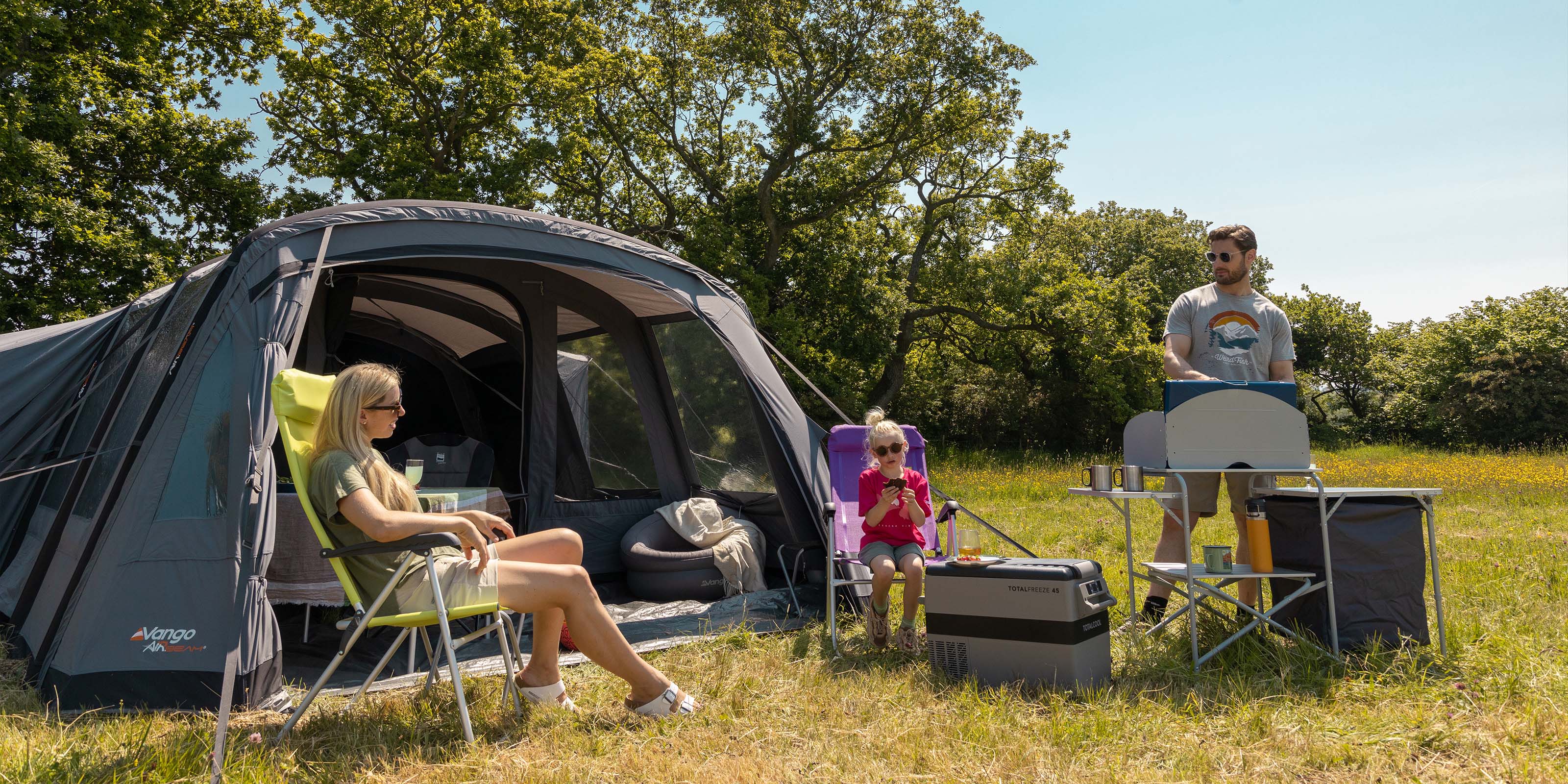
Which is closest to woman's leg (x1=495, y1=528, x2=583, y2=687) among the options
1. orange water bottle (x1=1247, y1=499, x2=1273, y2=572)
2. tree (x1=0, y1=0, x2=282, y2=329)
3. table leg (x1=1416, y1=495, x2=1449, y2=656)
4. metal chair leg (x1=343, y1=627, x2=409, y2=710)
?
metal chair leg (x1=343, y1=627, x2=409, y2=710)

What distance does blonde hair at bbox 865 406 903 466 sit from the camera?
12.0 feet

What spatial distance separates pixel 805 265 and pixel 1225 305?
10600 millimetres

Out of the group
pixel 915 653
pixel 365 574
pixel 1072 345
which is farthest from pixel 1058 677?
pixel 1072 345

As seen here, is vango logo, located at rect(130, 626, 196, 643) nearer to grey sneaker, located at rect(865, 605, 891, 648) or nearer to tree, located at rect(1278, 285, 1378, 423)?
grey sneaker, located at rect(865, 605, 891, 648)

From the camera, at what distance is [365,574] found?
2676 mm

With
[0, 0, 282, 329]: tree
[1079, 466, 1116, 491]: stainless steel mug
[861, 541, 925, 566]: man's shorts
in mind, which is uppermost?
[0, 0, 282, 329]: tree

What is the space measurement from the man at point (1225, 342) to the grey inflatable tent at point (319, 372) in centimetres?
160

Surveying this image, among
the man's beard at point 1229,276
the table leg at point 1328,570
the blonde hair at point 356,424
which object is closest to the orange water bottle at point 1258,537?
the table leg at point 1328,570

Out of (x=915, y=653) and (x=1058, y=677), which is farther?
(x=915, y=653)

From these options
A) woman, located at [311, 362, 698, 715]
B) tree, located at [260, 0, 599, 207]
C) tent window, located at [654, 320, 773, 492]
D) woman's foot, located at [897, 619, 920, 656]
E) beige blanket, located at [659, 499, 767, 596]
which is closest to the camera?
woman, located at [311, 362, 698, 715]

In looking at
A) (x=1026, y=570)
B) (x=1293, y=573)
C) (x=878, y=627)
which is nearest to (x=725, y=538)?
(x=878, y=627)

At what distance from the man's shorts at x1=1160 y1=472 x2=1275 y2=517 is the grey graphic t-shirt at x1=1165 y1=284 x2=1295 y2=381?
39 centimetres

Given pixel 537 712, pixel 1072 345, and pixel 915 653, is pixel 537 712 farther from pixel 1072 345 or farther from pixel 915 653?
pixel 1072 345

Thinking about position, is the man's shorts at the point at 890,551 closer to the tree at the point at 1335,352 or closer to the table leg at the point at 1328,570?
the table leg at the point at 1328,570
